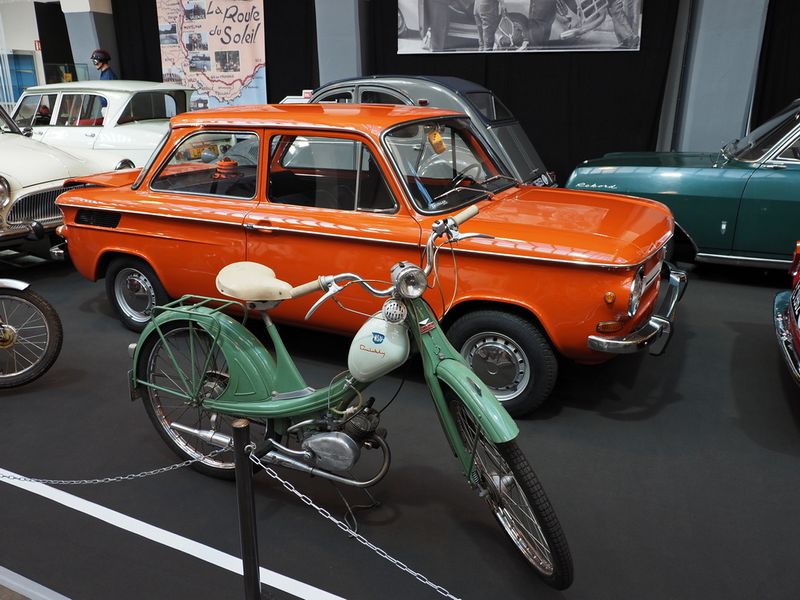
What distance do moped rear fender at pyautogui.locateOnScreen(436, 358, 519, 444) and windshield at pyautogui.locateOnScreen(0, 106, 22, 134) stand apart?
21.5ft

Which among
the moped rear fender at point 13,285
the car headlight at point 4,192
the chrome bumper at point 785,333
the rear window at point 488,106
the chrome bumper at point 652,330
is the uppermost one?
the rear window at point 488,106

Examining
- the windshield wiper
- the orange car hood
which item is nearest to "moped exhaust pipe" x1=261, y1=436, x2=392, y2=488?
the orange car hood

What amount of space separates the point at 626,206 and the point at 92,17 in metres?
11.5

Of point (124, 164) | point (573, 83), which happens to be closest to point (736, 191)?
point (573, 83)

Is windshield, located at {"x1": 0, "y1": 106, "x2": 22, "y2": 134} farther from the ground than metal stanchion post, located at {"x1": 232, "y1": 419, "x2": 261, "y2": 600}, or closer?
farther from the ground

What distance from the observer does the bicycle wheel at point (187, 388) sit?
123 inches

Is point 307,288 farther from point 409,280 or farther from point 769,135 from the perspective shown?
point 769,135

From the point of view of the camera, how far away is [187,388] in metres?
3.15

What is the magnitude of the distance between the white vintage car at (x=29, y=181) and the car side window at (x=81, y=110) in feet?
4.54

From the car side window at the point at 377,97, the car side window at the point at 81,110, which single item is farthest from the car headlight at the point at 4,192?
the car side window at the point at 377,97

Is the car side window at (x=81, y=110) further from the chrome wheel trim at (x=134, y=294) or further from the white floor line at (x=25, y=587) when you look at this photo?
the white floor line at (x=25, y=587)

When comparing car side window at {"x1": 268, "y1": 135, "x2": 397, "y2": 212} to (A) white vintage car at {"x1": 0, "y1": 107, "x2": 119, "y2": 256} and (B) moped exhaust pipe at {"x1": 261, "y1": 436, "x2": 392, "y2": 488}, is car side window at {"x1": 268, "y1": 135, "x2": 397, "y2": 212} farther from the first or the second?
(A) white vintage car at {"x1": 0, "y1": 107, "x2": 119, "y2": 256}

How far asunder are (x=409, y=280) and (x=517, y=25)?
791cm

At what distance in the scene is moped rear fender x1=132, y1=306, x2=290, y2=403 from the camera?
3.00 meters
